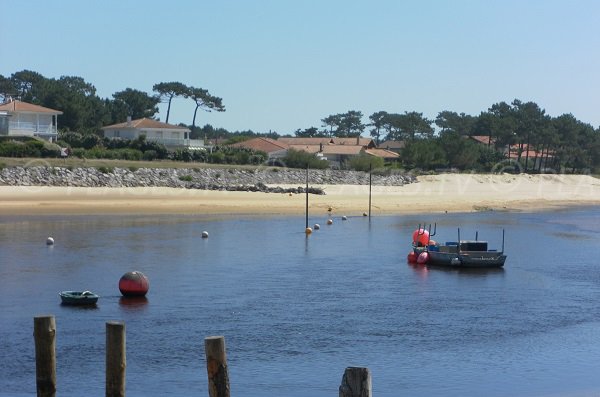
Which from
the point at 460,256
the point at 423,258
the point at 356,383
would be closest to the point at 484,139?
the point at 423,258

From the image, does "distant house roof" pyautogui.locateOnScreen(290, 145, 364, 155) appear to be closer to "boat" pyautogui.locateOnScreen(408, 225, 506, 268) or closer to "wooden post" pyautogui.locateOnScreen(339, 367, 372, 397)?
"boat" pyautogui.locateOnScreen(408, 225, 506, 268)

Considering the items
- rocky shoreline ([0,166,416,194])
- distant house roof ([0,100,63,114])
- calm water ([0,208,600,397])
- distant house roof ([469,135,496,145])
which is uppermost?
distant house roof ([469,135,496,145])

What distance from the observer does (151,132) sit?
9912 centimetres

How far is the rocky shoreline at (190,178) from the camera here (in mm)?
67931

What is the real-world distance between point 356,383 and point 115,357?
176 inches

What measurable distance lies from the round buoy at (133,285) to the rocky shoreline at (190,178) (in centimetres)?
3701

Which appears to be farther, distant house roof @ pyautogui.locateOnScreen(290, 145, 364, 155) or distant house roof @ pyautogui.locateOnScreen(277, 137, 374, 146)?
distant house roof @ pyautogui.locateOnScreen(277, 137, 374, 146)

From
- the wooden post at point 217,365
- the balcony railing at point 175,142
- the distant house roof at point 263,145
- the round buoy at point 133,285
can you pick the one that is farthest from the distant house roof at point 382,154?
the wooden post at point 217,365

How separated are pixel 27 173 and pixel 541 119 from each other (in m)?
91.6

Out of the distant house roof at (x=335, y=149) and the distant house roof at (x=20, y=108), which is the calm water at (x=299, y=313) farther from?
the distant house roof at (x=335, y=149)

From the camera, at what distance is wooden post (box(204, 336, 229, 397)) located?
14.5 m

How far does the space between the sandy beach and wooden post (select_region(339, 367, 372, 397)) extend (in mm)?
47279

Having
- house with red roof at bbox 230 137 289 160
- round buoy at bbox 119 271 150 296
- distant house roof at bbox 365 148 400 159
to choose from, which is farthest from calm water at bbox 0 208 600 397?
distant house roof at bbox 365 148 400 159

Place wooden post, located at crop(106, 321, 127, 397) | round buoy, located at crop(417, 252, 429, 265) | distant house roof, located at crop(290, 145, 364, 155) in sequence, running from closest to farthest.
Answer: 1. wooden post, located at crop(106, 321, 127, 397)
2. round buoy, located at crop(417, 252, 429, 265)
3. distant house roof, located at crop(290, 145, 364, 155)
